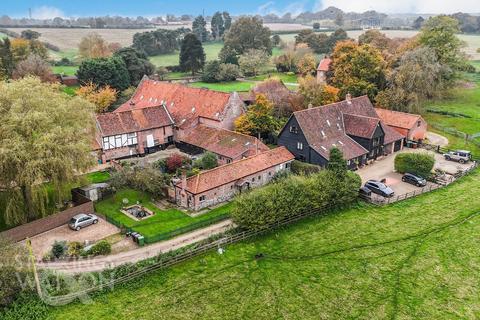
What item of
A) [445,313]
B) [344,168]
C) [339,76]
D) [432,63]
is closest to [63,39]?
[339,76]

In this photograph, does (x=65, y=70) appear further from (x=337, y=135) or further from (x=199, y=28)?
(x=337, y=135)

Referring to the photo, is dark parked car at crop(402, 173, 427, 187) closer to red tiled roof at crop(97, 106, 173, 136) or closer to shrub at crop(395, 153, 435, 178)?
shrub at crop(395, 153, 435, 178)

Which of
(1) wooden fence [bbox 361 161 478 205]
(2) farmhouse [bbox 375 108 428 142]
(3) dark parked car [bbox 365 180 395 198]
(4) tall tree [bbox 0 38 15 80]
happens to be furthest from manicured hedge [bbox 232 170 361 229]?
(4) tall tree [bbox 0 38 15 80]

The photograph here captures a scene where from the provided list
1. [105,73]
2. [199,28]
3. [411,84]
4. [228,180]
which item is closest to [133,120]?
[228,180]

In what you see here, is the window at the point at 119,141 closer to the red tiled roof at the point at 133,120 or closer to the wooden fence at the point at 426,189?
the red tiled roof at the point at 133,120

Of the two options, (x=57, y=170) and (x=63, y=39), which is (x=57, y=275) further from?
(x=63, y=39)

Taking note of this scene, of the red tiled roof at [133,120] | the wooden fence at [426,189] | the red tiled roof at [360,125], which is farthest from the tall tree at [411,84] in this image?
the red tiled roof at [133,120]
